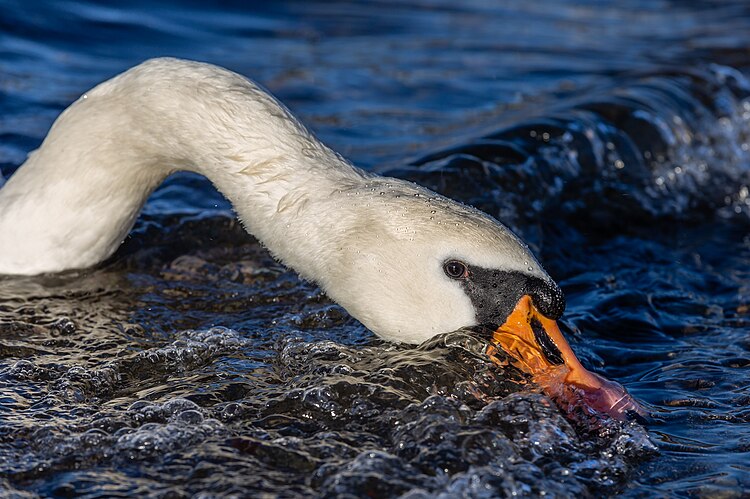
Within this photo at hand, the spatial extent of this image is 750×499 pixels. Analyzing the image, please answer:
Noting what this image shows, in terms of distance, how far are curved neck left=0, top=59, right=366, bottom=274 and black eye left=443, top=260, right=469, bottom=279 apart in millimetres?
714

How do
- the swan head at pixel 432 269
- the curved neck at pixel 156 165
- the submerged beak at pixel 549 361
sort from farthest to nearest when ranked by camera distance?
1. the curved neck at pixel 156 165
2. the submerged beak at pixel 549 361
3. the swan head at pixel 432 269

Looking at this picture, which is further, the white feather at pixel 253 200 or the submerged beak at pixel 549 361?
the submerged beak at pixel 549 361

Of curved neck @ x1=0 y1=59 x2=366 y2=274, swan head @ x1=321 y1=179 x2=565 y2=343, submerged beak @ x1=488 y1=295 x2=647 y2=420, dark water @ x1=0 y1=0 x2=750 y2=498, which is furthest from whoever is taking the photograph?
curved neck @ x1=0 y1=59 x2=366 y2=274

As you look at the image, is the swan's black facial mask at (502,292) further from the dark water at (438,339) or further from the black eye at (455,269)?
the dark water at (438,339)

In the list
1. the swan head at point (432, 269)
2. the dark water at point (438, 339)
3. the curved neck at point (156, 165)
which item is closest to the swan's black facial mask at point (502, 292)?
the swan head at point (432, 269)

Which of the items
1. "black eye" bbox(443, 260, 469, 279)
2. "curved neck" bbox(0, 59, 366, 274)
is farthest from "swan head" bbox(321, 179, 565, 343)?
"curved neck" bbox(0, 59, 366, 274)

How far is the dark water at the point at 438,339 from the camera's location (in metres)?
5.61

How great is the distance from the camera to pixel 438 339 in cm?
589

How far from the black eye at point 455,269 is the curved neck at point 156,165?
714 mm

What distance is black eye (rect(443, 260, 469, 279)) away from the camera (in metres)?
5.79

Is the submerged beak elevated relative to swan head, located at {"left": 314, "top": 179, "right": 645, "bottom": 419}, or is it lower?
lower

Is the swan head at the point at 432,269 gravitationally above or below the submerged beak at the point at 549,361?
above

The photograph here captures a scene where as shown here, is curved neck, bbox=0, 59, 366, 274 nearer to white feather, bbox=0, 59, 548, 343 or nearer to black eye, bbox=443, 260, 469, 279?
white feather, bbox=0, 59, 548, 343

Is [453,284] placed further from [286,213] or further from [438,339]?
[286,213]
